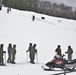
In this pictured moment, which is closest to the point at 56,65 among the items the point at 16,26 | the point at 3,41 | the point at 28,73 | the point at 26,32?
the point at 28,73

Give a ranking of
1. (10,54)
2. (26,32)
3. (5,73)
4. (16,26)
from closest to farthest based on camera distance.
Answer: (5,73)
(10,54)
(26,32)
(16,26)

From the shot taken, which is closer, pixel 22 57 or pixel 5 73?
pixel 5 73

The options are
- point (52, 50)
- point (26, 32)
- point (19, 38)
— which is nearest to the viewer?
point (52, 50)

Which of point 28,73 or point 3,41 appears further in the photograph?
point 3,41

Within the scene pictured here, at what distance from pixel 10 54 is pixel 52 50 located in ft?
37.2

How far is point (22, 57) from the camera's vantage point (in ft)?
85.9

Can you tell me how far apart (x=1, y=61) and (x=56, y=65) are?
3274 mm

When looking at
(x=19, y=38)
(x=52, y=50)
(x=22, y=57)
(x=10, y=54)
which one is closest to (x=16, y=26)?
(x=19, y=38)

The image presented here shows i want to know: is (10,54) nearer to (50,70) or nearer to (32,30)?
(50,70)

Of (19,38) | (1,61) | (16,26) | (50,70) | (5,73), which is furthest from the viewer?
(16,26)

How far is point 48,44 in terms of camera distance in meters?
36.4

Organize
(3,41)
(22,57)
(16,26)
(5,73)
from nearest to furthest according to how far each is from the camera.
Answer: (5,73) < (22,57) < (3,41) < (16,26)

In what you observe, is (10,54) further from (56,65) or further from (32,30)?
(32,30)

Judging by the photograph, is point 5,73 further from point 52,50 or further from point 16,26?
point 16,26
